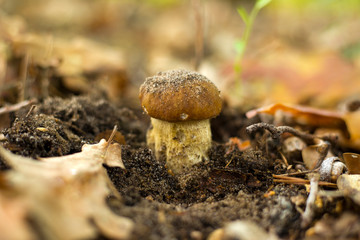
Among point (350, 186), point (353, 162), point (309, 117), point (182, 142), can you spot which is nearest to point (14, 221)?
point (182, 142)

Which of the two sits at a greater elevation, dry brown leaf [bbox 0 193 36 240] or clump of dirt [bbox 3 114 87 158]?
clump of dirt [bbox 3 114 87 158]

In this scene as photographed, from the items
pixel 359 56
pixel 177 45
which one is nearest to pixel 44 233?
pixel 359 56

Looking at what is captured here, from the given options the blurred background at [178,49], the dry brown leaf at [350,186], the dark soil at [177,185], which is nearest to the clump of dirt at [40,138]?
the dark soil at [177,185]

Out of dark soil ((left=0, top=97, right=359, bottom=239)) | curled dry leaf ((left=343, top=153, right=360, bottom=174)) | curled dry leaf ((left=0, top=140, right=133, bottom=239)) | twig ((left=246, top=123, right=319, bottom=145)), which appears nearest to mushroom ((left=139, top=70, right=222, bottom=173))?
dark soil ((left=0, top=97, right=359, bottom=239))

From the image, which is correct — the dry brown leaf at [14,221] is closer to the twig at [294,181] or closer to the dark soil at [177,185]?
the dark soil at [177,185]

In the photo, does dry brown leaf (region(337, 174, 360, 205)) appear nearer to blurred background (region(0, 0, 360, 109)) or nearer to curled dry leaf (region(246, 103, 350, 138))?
curled dry leaf (region(246, 103, 350, 138))

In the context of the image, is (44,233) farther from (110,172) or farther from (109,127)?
(109,127)
